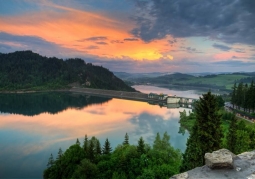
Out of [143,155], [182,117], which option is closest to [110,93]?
[182,117]

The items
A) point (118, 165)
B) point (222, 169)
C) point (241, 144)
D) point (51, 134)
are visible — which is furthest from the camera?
point (51, 134)

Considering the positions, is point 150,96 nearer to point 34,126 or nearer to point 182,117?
point 182,117

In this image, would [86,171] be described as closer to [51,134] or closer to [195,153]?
[195,153]

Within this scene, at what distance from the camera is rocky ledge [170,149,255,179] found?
518cm

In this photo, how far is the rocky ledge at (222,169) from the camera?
17.0ft

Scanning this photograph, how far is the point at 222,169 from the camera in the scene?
5.47 metres

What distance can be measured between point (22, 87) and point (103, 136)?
126 metres

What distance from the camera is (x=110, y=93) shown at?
132m

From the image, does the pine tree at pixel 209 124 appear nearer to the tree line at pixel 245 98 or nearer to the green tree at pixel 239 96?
the tree line at pixel 245 98

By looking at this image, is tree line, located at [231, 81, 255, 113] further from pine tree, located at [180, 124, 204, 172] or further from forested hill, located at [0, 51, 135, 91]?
forested hill, located at [0, 51, 135, 91]

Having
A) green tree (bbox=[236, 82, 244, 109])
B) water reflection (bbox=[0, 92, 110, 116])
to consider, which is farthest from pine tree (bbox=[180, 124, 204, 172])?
water reflection (bbox=[0, 92, 110, 116])

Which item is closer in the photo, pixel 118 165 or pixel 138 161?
pixel 118 165

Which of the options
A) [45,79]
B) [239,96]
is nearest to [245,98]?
[239,96]

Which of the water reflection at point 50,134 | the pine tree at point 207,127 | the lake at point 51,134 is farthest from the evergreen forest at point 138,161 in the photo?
the lake at point 51,134
